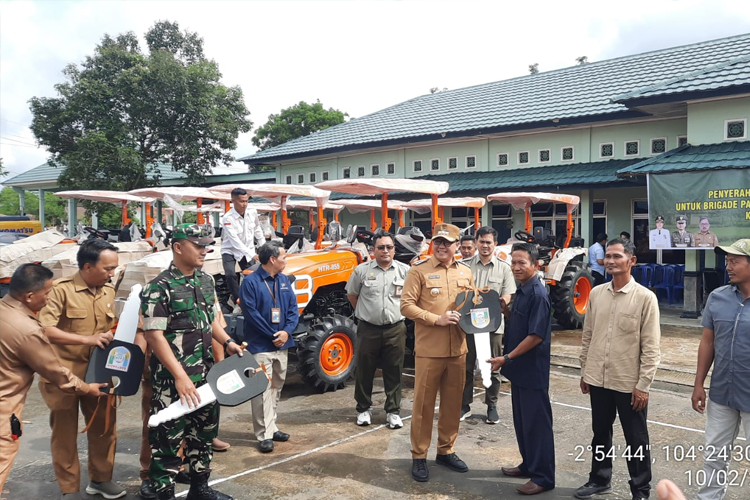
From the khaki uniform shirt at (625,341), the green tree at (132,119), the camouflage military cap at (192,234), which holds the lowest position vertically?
the khaki uniform shirt at (625,341)

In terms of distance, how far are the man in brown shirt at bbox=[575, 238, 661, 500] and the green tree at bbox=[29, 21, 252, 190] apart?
20.4 m

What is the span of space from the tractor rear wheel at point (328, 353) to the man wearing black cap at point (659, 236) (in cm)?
792

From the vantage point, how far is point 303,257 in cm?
682

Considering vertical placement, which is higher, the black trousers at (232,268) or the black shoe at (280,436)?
the black trousers at (232,268)

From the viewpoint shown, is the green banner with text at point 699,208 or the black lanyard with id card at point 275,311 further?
the green banner with text at point 699,208

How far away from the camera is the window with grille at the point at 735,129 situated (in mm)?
11288

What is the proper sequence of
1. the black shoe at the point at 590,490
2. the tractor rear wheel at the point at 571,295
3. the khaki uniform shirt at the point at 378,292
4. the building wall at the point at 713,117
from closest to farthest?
the black shoe at the point at 590,490 < the khaki uniform shirt at the point at 378,292 < the tractor rear wheel at the point at 571,295 < the building wall at the point at 713,117

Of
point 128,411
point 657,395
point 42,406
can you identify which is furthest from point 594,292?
point 42,406

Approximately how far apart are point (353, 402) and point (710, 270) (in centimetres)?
891

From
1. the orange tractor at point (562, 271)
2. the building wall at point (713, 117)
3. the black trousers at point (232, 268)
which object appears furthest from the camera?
the building wall at point (713, 117)

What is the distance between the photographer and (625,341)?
12.2 feet

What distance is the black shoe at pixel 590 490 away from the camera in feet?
12.6

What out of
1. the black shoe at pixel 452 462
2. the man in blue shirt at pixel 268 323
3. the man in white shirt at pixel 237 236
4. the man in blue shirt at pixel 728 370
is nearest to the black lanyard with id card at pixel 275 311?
the man in blue shirt at pixel 268 323

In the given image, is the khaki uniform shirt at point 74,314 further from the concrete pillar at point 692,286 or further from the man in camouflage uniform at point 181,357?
the concrete pillar at point 692,286
